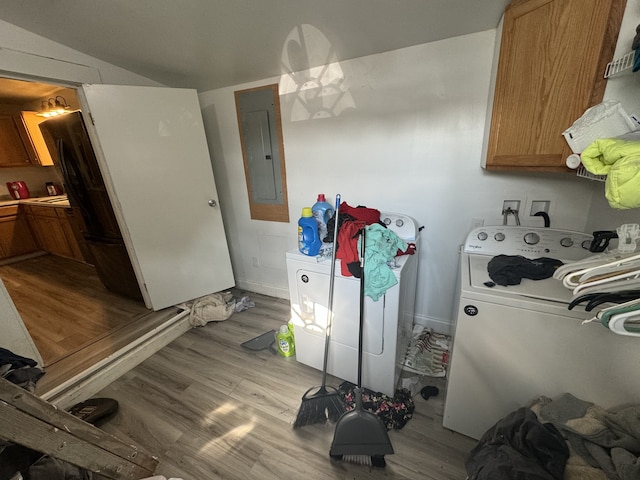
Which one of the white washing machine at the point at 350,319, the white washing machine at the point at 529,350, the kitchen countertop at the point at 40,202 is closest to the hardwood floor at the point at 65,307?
the kitchen countertop at the point at 40,202

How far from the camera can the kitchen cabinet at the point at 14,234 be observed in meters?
3.57

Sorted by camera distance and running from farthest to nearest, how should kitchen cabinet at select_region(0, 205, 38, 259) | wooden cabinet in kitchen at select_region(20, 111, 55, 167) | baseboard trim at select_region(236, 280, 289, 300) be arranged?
1. kitchen cabinet at select_region(0, 205, 38, 259)
2. wooden cabinet in kitchen at select_region(20, 111, 55, 167)
3. baseboard trim at select_region(236, 280, 289, 300)

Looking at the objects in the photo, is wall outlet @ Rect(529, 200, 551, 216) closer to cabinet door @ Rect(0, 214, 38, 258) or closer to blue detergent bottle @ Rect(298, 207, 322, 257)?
blue detergent bottle @ Rect(298, 207, 322, 257)

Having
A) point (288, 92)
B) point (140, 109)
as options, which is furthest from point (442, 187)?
point (140, 109)

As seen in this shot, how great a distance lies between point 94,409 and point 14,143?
14.2 feet

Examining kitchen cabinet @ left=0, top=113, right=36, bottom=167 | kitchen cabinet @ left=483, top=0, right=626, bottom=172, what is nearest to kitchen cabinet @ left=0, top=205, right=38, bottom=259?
kitchen cabinet @ left=0, top=113, right=36, bottom=167

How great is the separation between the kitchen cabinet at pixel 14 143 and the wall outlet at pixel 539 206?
5908 mm

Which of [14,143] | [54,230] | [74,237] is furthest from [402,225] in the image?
[14,143]

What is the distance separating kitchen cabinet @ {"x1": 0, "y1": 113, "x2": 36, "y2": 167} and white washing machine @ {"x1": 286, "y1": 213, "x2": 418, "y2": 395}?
15.5 feet

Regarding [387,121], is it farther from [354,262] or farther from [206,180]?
[206,180]

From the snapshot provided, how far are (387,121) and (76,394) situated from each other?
2706mm

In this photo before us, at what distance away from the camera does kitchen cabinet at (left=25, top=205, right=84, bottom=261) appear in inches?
132

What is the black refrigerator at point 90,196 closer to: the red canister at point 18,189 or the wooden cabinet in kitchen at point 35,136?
the wooden cabinet in kitchen at point 35,136

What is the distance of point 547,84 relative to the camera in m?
1.04
